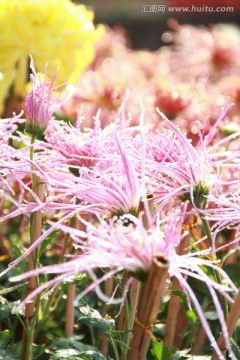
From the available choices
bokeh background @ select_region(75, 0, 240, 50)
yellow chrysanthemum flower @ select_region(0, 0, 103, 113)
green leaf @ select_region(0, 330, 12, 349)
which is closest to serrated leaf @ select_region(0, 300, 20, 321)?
green leaf @ select_region(0, 330, 12, 349)

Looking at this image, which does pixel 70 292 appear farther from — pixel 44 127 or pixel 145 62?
pixel 145 62

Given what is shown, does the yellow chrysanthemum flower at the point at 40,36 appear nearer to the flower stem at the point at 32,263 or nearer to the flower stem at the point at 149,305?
the flower stem at the point at 32,263

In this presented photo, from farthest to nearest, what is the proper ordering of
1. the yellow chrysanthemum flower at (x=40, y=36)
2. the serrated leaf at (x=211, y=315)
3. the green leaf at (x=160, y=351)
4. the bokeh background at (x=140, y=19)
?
1. the bokeh background at (x=140, y=19)
2. the yellow chrysanthemum flower at (x=40, y=36)
3. the serrated leaf at (x=211, y=315)
4. the green leaf at (x=160, y=351)

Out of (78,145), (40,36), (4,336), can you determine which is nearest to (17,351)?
(4,336)

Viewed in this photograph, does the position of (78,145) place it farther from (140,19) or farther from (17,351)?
(140,19)

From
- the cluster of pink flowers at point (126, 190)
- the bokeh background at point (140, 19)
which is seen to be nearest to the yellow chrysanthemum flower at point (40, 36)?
the cluster of pink flowers at point (126, 190)

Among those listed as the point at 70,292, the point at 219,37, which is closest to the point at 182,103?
the point at 70,292

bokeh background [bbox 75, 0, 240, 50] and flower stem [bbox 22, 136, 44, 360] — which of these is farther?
bokeh background [bbox 75, 0, 240, 50]

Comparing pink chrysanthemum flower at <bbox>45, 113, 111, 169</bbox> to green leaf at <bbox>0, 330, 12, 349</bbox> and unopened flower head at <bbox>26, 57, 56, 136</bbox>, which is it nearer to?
unopened flower head at <bbox>26, 57, 56, 136</bbox>
